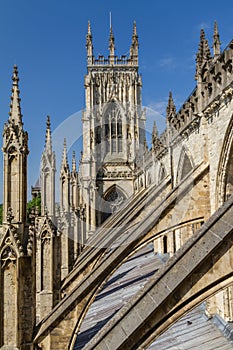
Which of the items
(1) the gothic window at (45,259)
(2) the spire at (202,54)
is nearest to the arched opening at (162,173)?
(1) the gothic window at (45,259)

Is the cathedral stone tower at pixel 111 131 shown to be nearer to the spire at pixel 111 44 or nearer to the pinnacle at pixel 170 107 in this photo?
the spire at pixel 111 44

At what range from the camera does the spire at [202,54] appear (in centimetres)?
1037

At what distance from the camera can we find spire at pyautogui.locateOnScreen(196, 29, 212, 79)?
408 inches

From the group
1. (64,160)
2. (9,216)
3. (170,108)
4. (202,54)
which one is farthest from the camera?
(64,160)

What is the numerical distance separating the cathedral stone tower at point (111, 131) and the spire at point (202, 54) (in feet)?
74.5

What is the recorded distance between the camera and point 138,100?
3588cm

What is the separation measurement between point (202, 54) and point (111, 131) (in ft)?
81.6

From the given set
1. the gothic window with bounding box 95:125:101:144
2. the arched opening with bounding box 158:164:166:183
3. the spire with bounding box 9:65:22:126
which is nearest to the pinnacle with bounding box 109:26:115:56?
the gothic window with bounding box 95:125:101:144

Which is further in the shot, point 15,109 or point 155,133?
point 155,133

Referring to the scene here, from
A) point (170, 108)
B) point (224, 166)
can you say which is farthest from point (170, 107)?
point (224, 166)

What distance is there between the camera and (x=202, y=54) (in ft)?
35.6

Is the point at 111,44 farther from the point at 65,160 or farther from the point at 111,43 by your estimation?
the point at 65,160

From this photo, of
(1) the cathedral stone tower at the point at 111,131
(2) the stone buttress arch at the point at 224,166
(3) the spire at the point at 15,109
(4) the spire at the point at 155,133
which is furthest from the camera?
(1) the cathedral stone tower at the point at 111,131

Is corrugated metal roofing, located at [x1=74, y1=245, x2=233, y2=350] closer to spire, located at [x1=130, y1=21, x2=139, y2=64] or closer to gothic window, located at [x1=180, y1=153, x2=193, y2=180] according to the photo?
gothic window, located at [x1=180, y1=153, x2=193, y2=180]
